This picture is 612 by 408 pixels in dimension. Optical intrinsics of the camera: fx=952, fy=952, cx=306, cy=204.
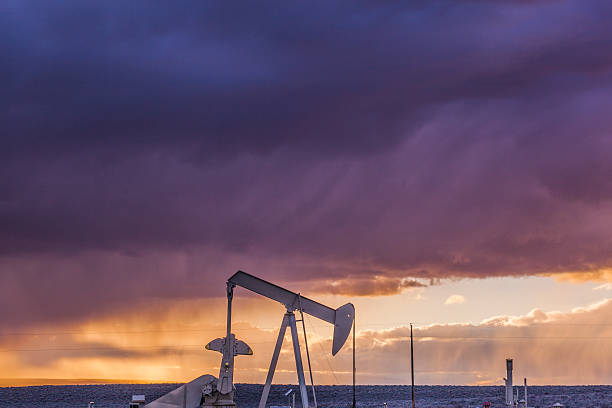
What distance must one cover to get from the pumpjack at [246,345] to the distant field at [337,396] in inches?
1560

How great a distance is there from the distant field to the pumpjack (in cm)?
3964

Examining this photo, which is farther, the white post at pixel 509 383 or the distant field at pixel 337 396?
the distant field at pixel 337 396

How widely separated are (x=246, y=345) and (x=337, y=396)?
73386mm

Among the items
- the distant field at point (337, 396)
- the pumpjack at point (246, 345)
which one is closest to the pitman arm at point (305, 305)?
the pumpjack at point (246, 345)

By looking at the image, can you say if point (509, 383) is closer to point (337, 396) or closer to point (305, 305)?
point (305, 305)

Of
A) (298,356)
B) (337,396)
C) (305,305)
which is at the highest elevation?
(305,305)

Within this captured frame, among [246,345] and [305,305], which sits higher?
[305,305]

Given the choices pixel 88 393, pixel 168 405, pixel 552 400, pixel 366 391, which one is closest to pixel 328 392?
pixel 366 391

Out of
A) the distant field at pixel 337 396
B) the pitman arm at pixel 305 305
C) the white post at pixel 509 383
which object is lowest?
the distant field at pixel 337 396

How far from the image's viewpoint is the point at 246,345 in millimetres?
39000

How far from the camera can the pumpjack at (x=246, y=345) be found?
126 feet

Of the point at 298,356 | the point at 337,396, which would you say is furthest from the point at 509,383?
the point at 337,396

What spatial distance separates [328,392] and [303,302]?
8068 centimetres

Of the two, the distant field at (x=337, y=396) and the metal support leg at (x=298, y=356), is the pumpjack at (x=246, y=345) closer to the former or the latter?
the metal support leg at (x=298, y=356)
